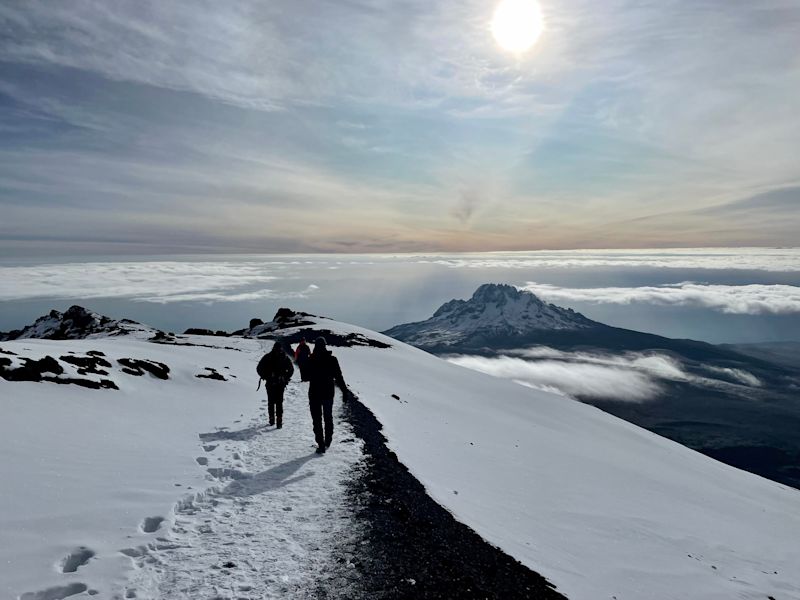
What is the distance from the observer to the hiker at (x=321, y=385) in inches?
547

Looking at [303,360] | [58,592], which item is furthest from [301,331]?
[58,592]

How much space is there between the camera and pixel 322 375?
14.1 meters

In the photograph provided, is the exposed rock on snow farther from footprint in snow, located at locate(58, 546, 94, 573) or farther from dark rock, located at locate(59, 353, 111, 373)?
footprint in snow, located at locate(58, 546, 94, 573)

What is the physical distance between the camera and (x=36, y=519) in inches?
300

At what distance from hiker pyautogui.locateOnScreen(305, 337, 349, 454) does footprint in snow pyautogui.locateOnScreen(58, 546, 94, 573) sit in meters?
7.22

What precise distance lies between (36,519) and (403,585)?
6.33 metres

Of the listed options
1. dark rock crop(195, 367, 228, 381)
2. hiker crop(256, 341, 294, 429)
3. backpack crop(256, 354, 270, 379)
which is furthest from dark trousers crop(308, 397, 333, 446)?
dark rock crop(195, 367, 228, 381)

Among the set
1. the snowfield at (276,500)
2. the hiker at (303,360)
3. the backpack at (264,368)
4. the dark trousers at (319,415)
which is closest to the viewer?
the snowfield at (276,500)

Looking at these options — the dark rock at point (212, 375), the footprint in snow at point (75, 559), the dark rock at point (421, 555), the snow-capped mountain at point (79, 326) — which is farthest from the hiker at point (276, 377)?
the snow-capped mountain at point (79, 326)

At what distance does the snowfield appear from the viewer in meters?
7.21

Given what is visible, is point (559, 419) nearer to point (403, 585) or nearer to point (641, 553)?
point (641, 553)

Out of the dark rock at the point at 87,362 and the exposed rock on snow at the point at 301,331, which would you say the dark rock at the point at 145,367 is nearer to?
the dark rock at the point at 87,362

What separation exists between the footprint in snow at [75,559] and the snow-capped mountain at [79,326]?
7690cm

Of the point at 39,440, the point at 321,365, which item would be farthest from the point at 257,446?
the point at 39,440
